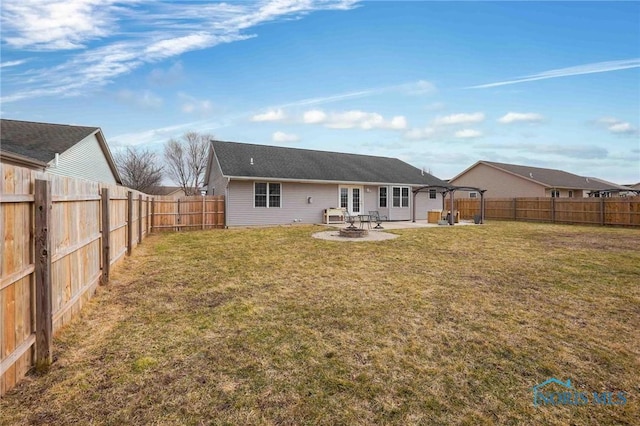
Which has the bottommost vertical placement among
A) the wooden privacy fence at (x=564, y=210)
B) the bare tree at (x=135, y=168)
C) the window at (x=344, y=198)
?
the wooden privacy fence at (x=564, y=210)

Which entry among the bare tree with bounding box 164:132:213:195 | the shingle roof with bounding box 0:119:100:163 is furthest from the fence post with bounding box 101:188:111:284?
the bare tree with bounding box 164:132:213:195

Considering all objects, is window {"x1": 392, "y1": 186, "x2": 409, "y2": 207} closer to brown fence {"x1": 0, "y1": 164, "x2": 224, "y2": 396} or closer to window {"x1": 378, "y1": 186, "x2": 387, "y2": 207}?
window {"x1": 378, "y1": 186, "x2": 387, "y2": 207}

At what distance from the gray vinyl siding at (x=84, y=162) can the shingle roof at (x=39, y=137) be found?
1.09 feet

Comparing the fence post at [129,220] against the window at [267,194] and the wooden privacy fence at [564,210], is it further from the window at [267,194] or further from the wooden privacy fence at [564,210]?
the wooden privacy fence at [564,210]

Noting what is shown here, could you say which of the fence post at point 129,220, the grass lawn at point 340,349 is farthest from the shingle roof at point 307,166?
the grass lawn at point 340,349

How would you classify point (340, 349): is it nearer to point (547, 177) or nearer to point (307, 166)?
point (307, 166)

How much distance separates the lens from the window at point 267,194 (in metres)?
18.0

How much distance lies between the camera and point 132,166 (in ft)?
124

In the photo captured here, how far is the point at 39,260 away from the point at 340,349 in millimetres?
3143

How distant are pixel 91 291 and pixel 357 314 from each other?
4267 mm

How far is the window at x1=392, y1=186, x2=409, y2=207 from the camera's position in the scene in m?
22.2

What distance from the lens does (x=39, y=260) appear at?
2.98m

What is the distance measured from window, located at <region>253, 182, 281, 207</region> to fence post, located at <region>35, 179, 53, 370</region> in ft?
48.8

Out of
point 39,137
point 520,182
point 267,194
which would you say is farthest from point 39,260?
point 520,182
